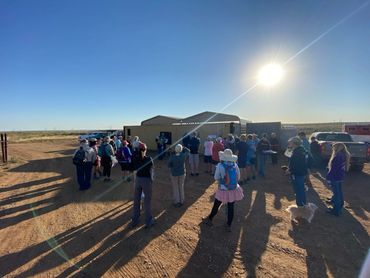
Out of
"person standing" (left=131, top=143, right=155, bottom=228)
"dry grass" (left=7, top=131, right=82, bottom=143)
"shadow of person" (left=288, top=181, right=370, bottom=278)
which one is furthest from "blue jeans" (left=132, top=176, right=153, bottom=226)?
"dry grass" (left=7, top=131, right=82, bottom=143)

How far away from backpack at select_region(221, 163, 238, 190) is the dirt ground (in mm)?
1010

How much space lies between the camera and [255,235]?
5.02 meters

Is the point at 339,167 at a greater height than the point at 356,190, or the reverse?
the point at 339,167

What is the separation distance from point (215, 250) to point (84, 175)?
19.4 ft

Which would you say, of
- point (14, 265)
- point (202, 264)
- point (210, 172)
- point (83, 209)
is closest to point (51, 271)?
point (14, 265)

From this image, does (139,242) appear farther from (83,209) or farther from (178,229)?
(83,209)

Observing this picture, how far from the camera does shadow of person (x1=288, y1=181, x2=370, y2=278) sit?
387 cm

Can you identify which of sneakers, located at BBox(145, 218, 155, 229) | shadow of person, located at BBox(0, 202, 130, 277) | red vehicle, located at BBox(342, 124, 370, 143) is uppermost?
red vehicle, located at BBox(342, 124, 370, 143)

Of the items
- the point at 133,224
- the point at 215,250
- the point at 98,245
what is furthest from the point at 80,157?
the point at 215,250

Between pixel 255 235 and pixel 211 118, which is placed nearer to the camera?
pixel 255 235

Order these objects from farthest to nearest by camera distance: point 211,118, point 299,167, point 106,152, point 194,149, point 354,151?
1. point 211,118
2. point 354,151
3. point 194,149
4. point 106,152
5. point 299,167

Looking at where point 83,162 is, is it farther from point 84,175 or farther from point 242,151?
point 242,151

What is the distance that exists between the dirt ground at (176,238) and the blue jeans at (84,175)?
431 millimetres

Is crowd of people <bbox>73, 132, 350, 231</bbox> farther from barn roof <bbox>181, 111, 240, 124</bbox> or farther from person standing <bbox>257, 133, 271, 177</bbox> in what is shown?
barn roof <bbox>181, 111, 240, 124</bbox>
